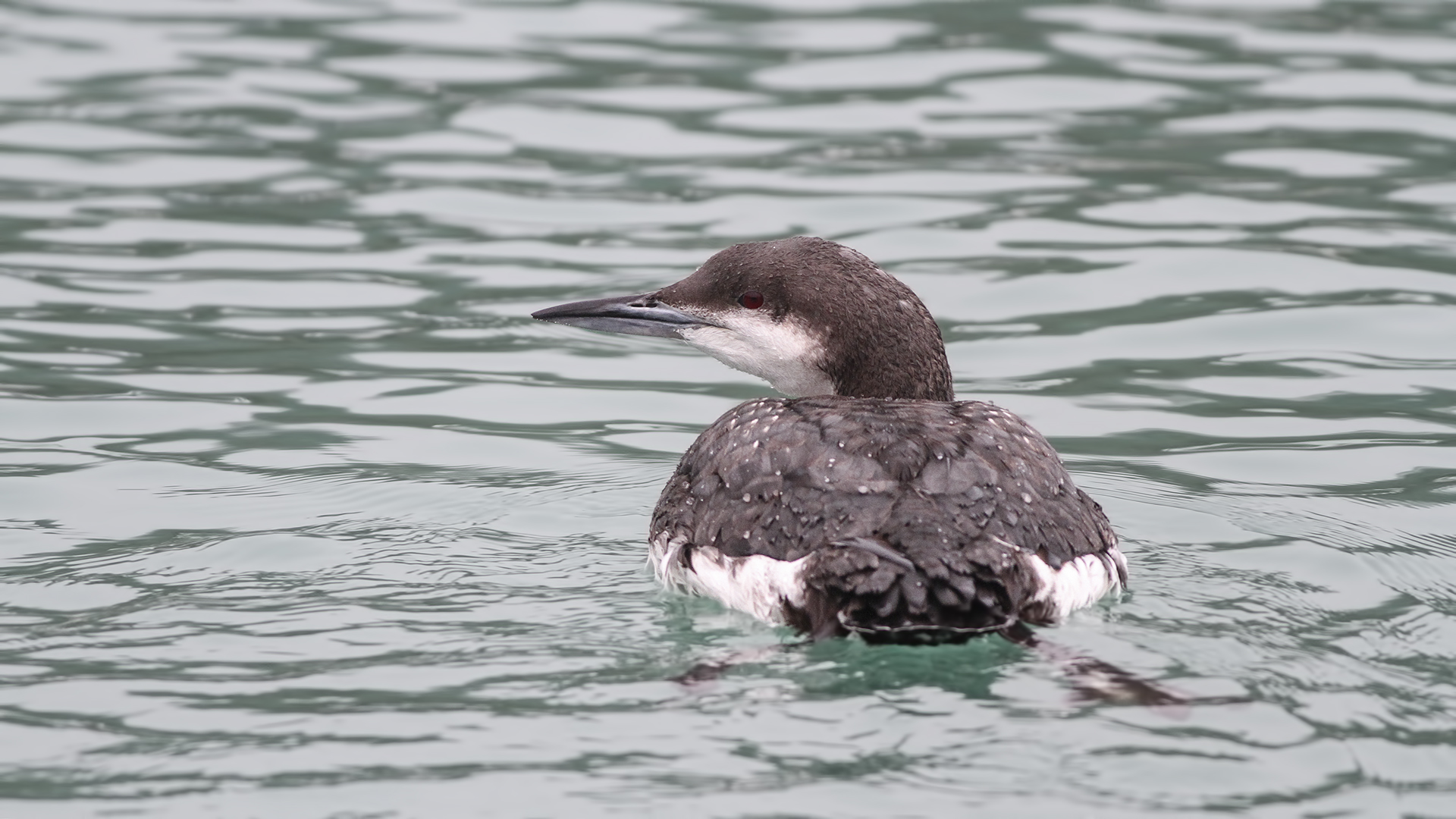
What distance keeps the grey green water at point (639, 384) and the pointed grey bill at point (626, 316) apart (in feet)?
1.91

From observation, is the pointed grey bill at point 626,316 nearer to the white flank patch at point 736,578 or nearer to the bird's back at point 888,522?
the bird's back at point 888,522

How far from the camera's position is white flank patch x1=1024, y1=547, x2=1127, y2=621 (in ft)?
16.7

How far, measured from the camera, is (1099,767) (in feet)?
13.8

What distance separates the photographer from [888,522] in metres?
4.96

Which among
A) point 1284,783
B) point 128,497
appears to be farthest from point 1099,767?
point 128,497

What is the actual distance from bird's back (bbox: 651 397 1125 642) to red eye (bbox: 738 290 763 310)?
1.47ft

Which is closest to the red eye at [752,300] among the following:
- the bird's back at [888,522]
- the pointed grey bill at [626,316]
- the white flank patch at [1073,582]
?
the pointed grey bill at [626,316]

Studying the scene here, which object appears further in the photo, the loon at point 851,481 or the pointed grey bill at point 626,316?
the pointed grey bill at point 626,316

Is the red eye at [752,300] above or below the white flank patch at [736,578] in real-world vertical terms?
A: above

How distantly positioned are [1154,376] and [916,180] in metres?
2.71

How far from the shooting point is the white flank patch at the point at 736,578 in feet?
16.5

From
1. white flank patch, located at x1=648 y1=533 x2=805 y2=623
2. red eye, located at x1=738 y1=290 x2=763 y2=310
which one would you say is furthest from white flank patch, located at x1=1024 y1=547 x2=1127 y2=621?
red eye, located at x1=738 y1=290 x2=763 y2=310

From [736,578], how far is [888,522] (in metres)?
0.49

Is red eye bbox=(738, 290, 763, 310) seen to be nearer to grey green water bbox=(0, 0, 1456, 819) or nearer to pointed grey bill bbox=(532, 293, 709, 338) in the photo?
pointed grey bill bbox=(532, 293, 709, 338)
